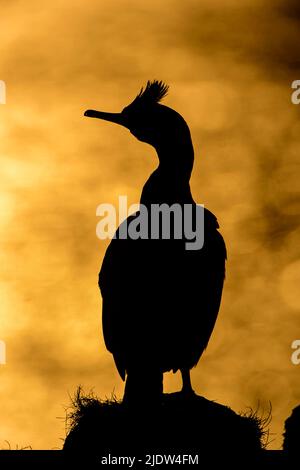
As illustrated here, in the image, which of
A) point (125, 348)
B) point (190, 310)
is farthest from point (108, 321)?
point (190, 310)

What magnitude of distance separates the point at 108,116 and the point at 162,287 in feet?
5.79

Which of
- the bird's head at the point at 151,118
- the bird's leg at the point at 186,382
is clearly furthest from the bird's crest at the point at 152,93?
the bird's leg at the point at 186,382

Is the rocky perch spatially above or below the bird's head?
below

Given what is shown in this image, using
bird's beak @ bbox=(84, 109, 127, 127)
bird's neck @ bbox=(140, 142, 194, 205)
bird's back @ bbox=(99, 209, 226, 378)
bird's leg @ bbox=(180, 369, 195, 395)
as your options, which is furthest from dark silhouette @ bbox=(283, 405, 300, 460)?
bird's beak @ bbox=(84, 109, 127, 127)

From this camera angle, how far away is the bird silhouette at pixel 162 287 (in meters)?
6.16

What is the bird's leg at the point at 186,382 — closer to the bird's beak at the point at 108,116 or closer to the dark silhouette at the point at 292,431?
the dark silhouette at the point at 292,431

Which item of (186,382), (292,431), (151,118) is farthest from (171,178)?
(292,431)

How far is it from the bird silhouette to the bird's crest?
0.26 metres

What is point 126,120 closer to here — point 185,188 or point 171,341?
point 185,188

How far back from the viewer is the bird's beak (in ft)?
23.2

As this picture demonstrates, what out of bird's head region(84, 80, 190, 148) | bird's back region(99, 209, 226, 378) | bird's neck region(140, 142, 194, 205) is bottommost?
bird's back region(99, 209, 226, 378)

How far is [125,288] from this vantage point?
249 inches

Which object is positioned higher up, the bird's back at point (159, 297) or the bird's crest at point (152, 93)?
the bird's crest at point (152, 93)

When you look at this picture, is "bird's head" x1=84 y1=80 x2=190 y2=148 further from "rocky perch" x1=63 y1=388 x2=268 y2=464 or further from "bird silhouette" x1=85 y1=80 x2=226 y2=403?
"rocky perch" x1=63 y1=388 x2=268 y2=464
